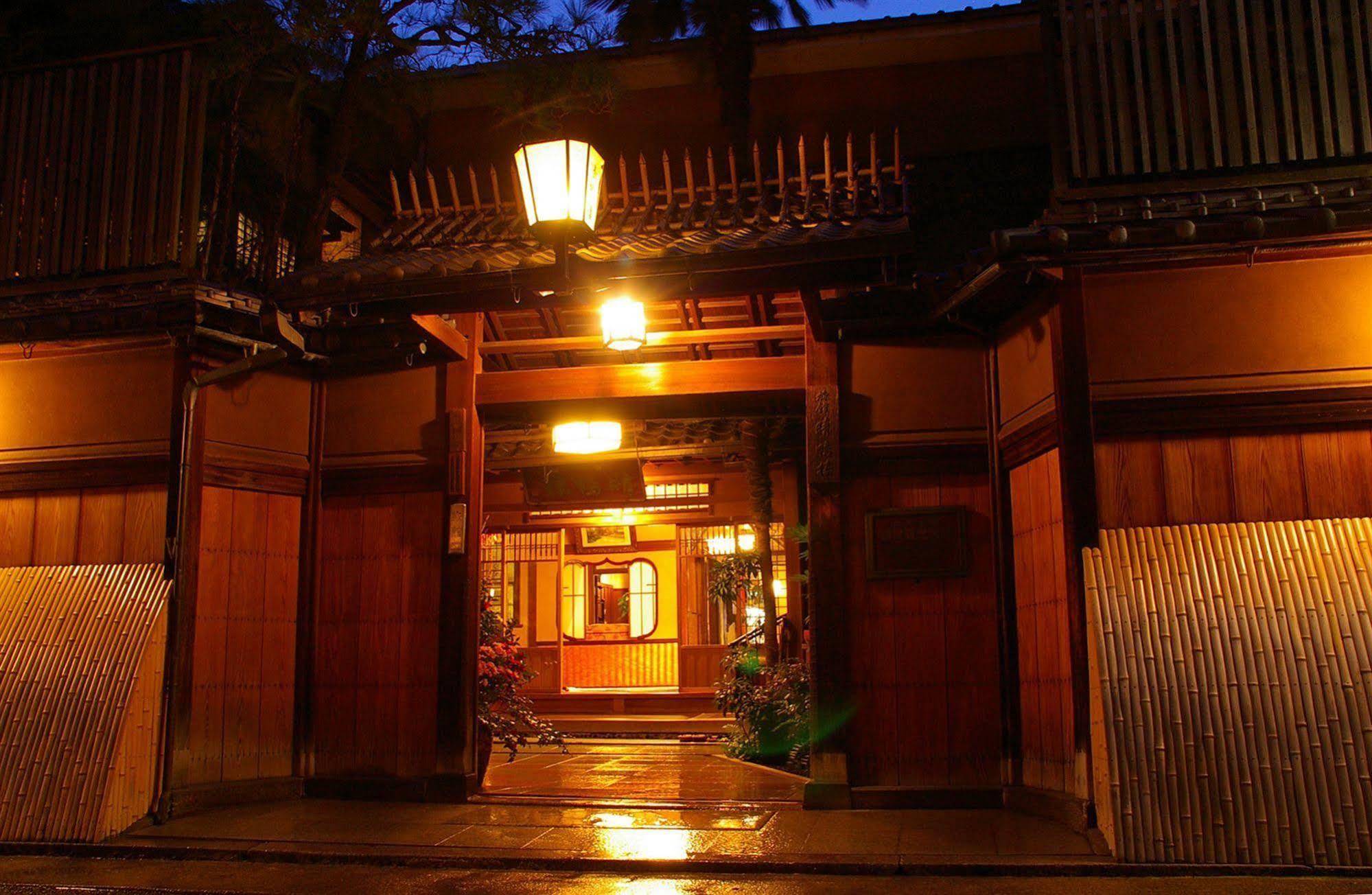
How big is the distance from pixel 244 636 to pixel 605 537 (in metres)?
12.5

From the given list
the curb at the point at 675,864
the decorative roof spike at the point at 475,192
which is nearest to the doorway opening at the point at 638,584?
the decorative roof spike at the point at 475,192

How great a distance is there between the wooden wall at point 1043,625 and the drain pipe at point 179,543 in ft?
23.6

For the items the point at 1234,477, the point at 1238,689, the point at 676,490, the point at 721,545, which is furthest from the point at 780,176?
the point at 721,545

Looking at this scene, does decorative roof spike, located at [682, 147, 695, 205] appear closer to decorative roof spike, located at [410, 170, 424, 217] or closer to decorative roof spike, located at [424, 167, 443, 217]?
decorative roof spike, located at [424, 167, 443, 217]

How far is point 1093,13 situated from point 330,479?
8.67m

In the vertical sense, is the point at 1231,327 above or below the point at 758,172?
below

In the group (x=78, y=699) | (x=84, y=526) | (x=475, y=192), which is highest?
(x=475, y=192)

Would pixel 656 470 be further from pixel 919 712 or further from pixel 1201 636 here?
pixel 1201 636

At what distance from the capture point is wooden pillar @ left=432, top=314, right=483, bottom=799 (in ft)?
35.3

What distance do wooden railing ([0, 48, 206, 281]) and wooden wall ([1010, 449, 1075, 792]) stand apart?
26.9 ft

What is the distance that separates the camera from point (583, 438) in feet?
47.8

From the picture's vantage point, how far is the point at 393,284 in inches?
397

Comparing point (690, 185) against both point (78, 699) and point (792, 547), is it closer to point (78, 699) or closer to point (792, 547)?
point (792, 547)

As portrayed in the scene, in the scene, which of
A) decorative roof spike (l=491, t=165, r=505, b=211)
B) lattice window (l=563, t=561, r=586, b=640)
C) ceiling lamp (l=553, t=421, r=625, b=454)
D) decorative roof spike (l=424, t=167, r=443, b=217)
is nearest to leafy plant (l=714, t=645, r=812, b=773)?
ceiling lamp (l=553, t=421, r=625, b=454)
